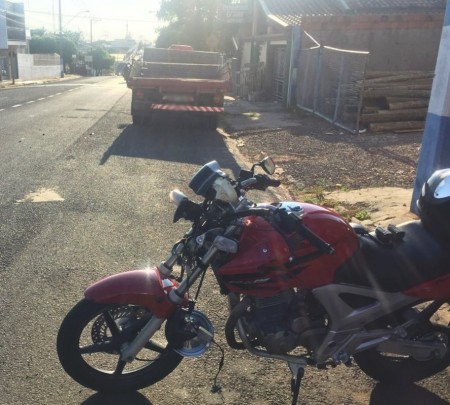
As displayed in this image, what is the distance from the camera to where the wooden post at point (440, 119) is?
5.55 m

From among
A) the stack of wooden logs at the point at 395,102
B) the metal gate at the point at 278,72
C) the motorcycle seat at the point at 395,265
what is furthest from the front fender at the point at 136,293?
the metal gate at the point at 278,72

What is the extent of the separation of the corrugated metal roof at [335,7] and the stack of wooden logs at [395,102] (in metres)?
9.28

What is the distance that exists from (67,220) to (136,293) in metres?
3.55

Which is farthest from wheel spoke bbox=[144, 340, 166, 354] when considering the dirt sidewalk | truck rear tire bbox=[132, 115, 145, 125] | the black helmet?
truck rear tire bbox=[132, 115, 145, 125]

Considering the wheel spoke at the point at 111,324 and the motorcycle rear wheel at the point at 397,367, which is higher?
the wheel spoke at the point at 111,324

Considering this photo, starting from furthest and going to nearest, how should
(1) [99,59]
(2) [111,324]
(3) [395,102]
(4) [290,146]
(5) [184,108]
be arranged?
1. (1) [99,59]
2. (3) [395,102]
3. (5) [184,108]
4. (4) [290,146]
5. (2) [111,324]

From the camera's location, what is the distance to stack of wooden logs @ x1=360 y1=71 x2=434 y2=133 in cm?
1253

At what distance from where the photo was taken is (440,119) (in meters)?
5.65

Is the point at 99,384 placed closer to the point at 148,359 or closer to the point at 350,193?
the point at 148,359

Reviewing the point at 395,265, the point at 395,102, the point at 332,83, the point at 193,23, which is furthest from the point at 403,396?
the point at 193,23

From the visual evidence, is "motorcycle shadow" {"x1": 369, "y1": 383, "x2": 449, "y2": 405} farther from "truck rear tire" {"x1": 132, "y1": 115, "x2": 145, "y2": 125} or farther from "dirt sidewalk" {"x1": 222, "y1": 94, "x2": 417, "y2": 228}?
"truck rear tire" {"x1": 132, "y1": 115, "x2": 145, "y2": 125}

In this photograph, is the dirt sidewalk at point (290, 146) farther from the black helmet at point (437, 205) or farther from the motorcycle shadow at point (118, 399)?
the motorcycle shadow at point (118, 399)

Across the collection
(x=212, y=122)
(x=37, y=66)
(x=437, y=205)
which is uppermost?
(x=437, y=205)

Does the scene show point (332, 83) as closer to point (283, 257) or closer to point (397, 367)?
point (397, 367)
